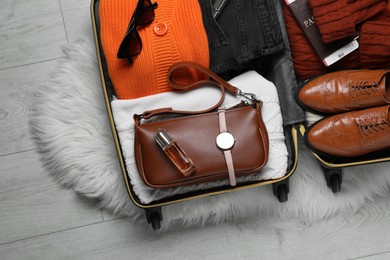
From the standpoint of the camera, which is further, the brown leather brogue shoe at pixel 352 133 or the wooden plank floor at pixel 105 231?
the wooden plank floor at pixel 105 231

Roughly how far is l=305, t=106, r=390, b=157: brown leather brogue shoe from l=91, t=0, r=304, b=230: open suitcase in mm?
41

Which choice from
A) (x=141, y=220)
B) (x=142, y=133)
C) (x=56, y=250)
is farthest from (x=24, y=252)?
(x=142, y=133)

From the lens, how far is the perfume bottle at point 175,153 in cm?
70

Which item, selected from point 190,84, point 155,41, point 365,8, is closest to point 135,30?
point 155,41

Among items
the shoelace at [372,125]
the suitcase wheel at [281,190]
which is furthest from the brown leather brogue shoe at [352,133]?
the suitcase wheel at [281,190]

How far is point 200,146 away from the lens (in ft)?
2.35

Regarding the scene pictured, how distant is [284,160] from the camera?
0.78 m

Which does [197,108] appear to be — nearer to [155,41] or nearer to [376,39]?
[155,41]

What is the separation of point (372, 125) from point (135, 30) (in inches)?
20.1

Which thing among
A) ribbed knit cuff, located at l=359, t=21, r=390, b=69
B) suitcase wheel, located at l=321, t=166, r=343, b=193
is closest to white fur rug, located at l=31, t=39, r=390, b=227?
suitcase wheel, located at l=321, t=166, r=343, b=193

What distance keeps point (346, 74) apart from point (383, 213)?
14.3 inches

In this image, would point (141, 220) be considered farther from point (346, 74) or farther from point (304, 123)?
point (346, 74)

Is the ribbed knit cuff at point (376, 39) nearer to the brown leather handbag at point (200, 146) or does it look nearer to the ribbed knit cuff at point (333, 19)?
the ribbed knit cuff at point (333, 19)

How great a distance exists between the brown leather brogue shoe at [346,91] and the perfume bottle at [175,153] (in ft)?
0.95
